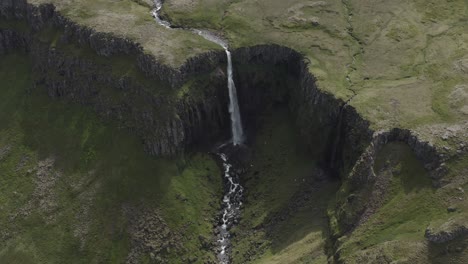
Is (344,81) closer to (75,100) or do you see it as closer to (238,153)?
(238,153)

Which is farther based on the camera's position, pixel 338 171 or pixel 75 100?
pixel 75 100

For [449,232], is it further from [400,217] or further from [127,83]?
[127,83]

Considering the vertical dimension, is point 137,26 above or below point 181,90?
above

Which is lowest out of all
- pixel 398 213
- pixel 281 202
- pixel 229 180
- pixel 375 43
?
pixel 229 180

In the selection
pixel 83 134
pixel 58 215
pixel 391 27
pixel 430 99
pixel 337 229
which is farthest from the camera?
pixel 391 27

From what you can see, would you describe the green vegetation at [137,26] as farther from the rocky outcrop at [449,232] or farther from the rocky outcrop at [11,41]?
the rocky outcrop at [449,232]

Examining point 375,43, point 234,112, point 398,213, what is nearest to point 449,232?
point 398,213

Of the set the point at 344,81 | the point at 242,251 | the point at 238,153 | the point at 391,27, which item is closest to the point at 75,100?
the point at 238,153
